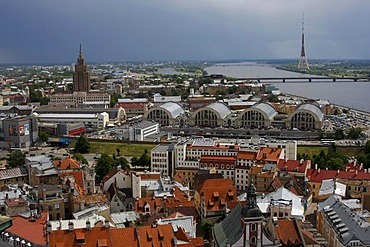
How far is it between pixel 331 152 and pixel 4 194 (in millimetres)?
25204

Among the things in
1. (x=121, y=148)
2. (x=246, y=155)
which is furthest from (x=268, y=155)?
(x=121, y=148)

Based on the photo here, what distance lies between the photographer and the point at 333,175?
2661 centimetres

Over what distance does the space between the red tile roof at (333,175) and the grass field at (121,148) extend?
1854cm

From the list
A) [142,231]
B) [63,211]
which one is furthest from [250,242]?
[63,211]

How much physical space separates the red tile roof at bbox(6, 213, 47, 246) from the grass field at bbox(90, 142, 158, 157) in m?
25.5

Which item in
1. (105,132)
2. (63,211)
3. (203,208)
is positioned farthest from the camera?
(105,132)

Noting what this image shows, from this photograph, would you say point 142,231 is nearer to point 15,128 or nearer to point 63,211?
point 63,211

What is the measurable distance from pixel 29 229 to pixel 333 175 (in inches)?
665

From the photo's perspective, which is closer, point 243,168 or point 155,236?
point 155,236

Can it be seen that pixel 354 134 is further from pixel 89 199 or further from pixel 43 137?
pixel 89 199

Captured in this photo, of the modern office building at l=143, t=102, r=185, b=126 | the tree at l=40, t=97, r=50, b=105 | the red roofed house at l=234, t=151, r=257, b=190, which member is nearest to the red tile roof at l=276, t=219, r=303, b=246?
the red roofed house at l=234, t=151, r=257, b=190

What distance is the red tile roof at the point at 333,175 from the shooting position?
26078 mm

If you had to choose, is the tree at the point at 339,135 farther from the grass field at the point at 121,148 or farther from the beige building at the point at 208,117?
the grass field at the point at 121,148

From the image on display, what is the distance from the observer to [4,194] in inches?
835
